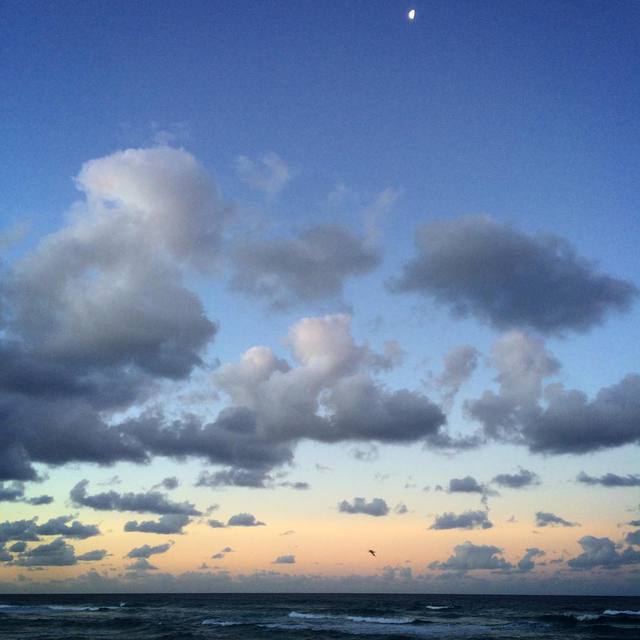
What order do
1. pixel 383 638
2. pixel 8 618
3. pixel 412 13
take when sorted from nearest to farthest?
1. pixel 412 13
2. pixel 383 638
3. pixel 8 618

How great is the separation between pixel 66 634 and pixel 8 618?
103ft

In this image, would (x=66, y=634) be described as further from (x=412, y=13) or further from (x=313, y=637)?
(x=412, y=13)

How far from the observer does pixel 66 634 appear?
61.7 meters

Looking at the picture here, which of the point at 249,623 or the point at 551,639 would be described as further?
the point at 249,623

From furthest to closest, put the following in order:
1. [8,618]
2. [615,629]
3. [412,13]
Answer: [8,618] < [615,629] < [412,13]

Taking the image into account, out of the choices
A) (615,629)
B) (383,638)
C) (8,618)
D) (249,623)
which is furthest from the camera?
(8,618)

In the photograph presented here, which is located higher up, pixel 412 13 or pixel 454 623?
pixel 412 13

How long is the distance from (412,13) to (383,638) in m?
58.7

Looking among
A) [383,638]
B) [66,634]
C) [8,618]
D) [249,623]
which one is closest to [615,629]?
[383,638]

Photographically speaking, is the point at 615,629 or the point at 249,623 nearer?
the point at 615,629

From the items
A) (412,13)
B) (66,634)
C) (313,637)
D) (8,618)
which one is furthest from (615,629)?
(8,618)

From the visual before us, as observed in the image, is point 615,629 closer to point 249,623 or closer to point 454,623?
point 454,623

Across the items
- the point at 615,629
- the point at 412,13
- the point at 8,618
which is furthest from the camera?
the point at 8,618

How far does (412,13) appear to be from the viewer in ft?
103
